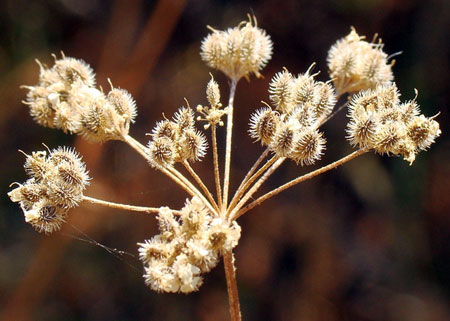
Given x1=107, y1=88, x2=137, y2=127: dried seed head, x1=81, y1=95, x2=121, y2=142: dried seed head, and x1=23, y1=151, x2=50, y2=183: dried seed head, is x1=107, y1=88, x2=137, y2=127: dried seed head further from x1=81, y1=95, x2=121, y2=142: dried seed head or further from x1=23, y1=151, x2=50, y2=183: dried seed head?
x1=23, y1=151, x2=50, y2=183: dried seed head

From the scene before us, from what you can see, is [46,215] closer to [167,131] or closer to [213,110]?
[167,131]

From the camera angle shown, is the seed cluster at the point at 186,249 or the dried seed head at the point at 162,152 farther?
the dried seed head at the point at 162,152

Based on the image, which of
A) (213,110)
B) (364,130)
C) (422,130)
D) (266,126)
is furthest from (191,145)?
(422,130)

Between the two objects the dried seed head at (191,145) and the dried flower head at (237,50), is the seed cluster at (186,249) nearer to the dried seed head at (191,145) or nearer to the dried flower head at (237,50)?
the dried seed head at (191,145)

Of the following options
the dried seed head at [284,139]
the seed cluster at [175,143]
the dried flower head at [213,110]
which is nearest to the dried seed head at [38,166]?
the seed cluster at [175,143]

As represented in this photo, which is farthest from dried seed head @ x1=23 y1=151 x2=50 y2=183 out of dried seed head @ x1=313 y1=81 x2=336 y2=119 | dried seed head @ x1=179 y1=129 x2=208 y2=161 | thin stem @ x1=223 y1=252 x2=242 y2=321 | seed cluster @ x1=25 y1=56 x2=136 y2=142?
dried seed head @ x1=313 y1=81 x2=336 y2=119
